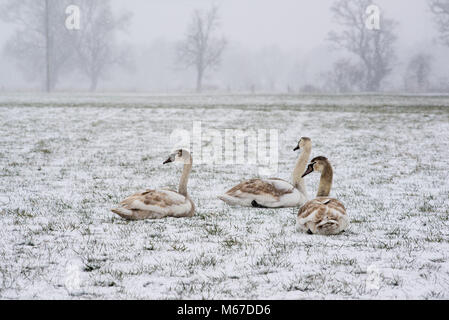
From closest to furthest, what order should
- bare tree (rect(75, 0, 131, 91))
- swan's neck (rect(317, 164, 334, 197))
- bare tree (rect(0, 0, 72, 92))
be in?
swan's neck (rect(317, 164, 334, 197)) → bare tree (rect(0, 0, 72, 92)) → bare tree (rect(75, 0, 131, 91))

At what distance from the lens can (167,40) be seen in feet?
525

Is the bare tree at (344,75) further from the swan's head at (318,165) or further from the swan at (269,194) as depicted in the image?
the swan's head at (318,165)

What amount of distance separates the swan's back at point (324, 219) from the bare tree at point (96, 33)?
61199 millimetres

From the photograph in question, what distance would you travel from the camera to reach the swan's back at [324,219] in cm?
601

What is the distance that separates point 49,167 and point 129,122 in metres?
9.50

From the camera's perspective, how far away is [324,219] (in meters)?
6.03

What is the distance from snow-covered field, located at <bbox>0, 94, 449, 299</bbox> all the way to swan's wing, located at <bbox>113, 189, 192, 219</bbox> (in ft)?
0.49

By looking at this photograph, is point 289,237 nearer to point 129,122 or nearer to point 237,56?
point 129,122

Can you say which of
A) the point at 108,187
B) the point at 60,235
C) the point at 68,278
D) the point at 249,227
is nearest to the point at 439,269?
the point at 249,227

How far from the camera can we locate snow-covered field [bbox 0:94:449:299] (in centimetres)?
430

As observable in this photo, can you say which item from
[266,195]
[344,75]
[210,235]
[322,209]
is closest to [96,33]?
[344,75]

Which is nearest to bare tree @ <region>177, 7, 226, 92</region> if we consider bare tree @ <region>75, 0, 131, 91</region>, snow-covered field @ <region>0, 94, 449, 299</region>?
bare tree @ <region>75, 0, 131, 91</region>

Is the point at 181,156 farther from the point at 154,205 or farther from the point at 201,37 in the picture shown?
the point at 201,37

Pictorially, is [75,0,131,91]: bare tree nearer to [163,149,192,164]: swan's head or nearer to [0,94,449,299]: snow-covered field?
[0,94,449,299]: snow-covered field
